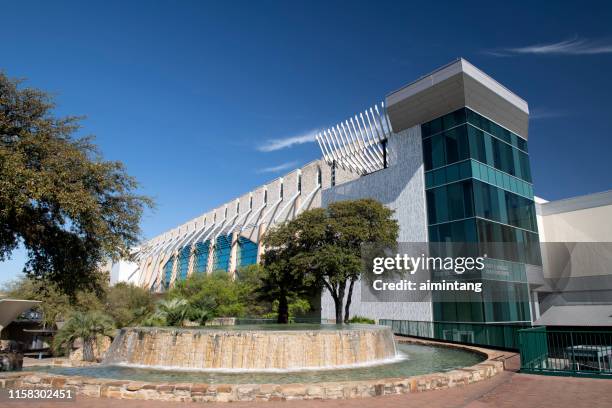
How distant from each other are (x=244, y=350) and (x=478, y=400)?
726 cm

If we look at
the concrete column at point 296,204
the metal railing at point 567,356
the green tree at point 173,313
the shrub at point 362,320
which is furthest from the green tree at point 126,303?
the metal railing at point 567,356

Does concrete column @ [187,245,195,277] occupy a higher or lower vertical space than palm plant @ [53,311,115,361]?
higher

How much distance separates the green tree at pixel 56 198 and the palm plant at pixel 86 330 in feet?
40.6

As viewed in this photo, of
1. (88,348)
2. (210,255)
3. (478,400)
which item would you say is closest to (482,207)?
(478,400)

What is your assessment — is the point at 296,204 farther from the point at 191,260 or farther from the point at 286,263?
the point at 286,263

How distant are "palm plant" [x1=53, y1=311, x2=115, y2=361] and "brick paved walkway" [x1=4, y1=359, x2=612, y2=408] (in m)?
21.8

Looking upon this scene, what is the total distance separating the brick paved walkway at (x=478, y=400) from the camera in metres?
7.65

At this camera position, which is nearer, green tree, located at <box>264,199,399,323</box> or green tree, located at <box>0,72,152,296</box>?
green tree, located at <box>0,72,152,296</box>

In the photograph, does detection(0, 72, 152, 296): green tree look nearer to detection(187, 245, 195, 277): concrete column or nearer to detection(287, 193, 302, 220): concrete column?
detection(287, 193, 302, 220): concrete column

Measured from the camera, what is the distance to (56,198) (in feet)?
41.7

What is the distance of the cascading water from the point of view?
13.0m

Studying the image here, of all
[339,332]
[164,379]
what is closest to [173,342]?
[164,379]

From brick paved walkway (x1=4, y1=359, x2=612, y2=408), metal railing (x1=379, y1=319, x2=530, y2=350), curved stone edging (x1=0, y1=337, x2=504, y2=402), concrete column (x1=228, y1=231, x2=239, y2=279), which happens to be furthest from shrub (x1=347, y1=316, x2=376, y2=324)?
concrete column (x1=228, y1=231, x2=239, y2=279)

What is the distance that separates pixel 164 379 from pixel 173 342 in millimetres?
2591
